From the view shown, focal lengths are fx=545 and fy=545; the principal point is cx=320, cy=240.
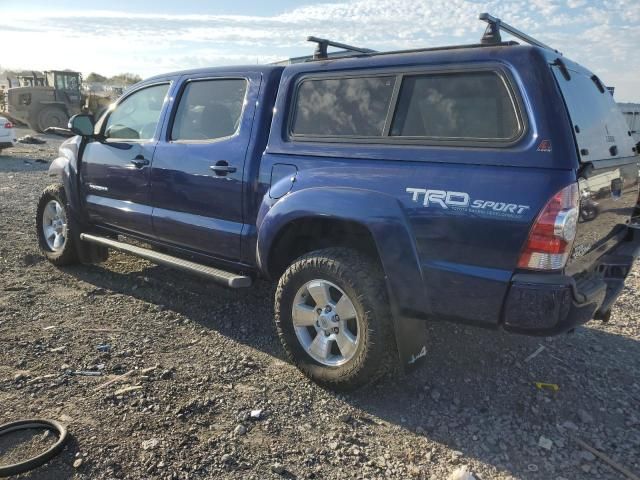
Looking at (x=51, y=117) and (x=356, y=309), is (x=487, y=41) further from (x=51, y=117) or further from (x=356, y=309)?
(x=51, y=117)

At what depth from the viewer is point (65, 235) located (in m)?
5.38

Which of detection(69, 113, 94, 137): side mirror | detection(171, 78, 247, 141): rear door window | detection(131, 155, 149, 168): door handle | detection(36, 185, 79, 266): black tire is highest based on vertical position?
detection(171, 78, 247, 141): rear door window

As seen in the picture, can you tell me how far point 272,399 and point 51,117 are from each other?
69.6 ft

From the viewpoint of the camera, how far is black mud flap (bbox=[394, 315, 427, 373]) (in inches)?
119

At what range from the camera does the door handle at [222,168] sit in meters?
3.78

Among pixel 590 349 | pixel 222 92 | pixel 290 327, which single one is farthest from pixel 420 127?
pixel 590 349

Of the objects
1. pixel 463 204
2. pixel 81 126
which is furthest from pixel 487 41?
pixel 81 126

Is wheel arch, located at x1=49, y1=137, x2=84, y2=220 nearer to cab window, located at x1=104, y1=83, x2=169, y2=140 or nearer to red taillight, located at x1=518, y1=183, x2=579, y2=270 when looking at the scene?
cab window, located at x1=104, y1=83, x2=169, y2=140

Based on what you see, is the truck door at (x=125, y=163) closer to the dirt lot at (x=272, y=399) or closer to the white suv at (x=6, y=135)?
the dirt lot at (x=272, y=399)

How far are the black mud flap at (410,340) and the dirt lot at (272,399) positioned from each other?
305mm

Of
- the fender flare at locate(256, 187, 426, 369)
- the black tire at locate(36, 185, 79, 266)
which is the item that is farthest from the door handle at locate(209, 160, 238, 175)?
the black tire at locate(36, 185, 79, 266)

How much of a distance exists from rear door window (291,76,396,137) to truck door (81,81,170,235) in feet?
4.89

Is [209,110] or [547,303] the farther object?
[209,110]

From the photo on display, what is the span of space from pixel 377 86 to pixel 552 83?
0.99 m
